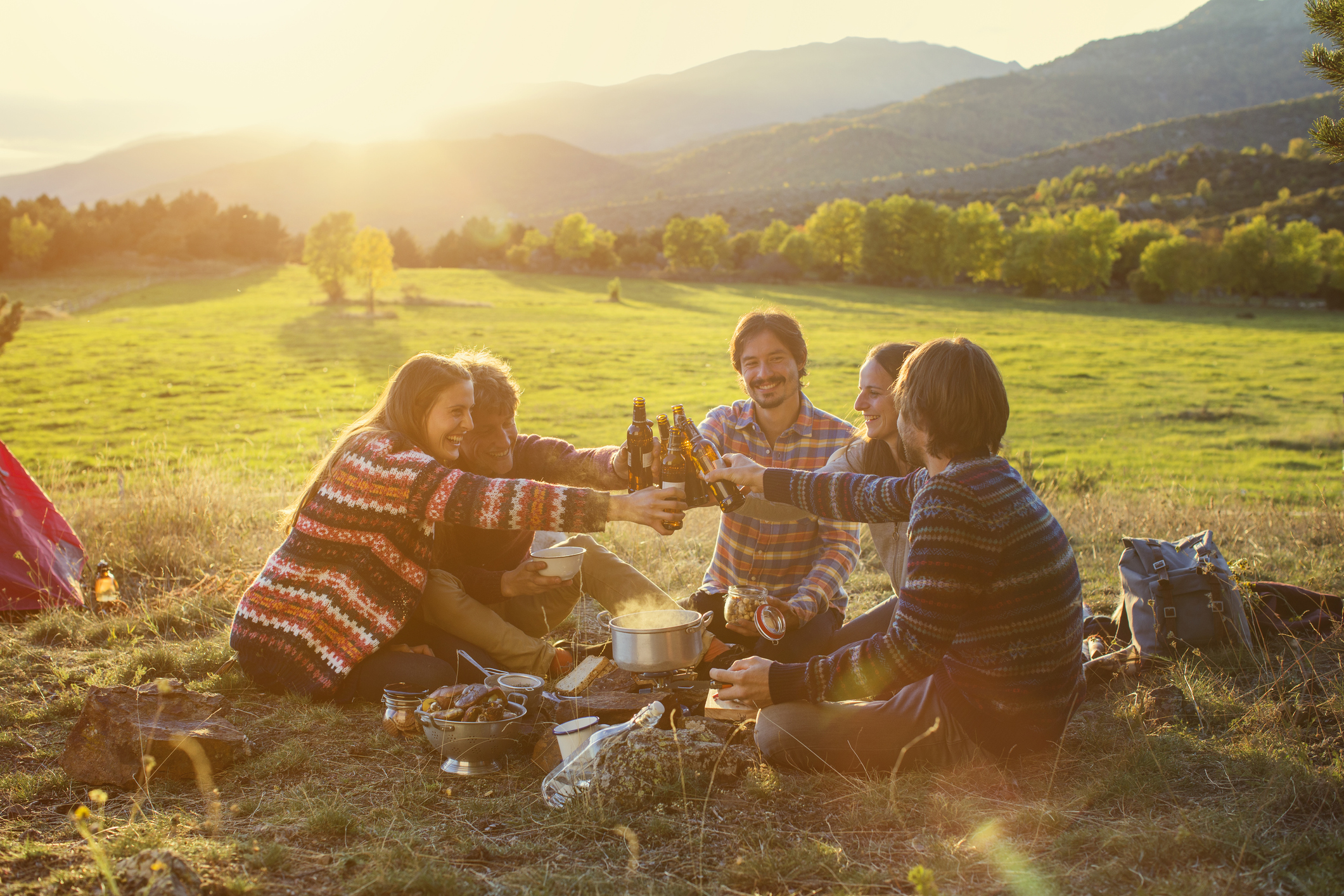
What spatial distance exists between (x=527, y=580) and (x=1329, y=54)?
17.3 ft

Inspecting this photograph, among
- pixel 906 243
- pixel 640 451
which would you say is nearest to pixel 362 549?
pixel 640 451

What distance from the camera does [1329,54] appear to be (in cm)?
459

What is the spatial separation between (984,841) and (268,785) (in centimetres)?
323

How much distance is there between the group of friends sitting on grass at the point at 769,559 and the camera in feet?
10.7

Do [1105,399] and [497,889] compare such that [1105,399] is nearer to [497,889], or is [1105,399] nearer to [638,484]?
[638,484]

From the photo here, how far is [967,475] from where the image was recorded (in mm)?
3201

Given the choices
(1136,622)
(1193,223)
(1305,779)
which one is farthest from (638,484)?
(1193,223)

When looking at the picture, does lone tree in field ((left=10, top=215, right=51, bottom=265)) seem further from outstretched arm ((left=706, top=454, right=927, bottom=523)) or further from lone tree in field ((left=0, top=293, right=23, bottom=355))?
outstretched arm ((left=706, top=454, right=927, bottom=523))

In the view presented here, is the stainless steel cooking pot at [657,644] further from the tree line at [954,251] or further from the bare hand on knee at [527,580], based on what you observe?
the tree line at [954,251]

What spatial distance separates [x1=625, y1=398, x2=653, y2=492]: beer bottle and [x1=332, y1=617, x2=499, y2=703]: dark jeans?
54.2 inches

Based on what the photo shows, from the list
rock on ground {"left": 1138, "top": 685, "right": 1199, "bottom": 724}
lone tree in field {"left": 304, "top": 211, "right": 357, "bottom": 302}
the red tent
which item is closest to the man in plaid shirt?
rock on ground {"left": 1138, "top": 685, "right": 1199, "bottom": 724}

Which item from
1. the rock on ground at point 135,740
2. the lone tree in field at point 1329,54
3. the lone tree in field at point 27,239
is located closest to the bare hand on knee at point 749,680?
the rock on ground at point 135,740

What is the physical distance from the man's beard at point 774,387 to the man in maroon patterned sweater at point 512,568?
93cm

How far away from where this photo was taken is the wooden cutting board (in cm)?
407
